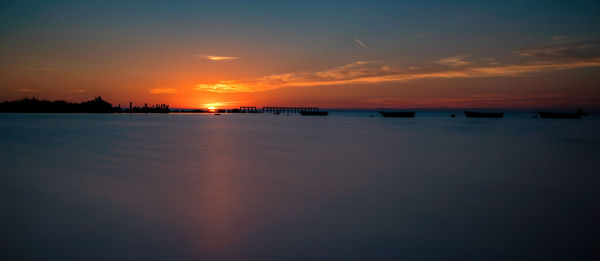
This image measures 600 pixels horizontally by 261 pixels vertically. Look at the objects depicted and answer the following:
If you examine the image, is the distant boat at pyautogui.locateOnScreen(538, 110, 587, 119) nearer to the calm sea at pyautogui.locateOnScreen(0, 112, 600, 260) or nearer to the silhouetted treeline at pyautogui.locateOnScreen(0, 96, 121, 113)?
the calm sea at pyautogui.locateOnScreen(0, 112, 600, 260)

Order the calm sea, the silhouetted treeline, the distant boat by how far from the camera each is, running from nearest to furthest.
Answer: the calm sea, the distant boat, the silhouetted treeline

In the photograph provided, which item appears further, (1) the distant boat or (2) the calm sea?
(1) the distant boat

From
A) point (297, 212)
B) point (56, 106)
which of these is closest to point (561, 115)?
point (297, 212)

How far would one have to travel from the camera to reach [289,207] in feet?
21.6

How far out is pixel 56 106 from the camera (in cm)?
11575

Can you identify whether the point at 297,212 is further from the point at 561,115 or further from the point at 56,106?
the point at 56,106

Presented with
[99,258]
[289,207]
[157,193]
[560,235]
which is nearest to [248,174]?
[157,193]

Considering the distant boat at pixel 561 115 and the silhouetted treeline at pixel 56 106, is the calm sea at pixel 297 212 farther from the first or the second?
the silhouetted treeline at pixel 56 106

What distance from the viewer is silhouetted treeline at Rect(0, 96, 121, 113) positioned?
368ft

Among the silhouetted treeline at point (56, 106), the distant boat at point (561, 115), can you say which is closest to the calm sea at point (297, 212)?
the distant boat at point (561, 115)

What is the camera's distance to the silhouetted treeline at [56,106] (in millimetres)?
112188

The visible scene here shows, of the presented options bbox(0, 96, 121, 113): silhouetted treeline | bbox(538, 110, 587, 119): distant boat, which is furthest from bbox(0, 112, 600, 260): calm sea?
bbox(0, 96, 121, 113): silhouetted treeline

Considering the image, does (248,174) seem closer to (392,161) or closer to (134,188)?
(134,188)

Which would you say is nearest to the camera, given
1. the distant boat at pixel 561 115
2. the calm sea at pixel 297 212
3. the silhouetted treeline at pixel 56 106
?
the calm sea at pixel 297 212
